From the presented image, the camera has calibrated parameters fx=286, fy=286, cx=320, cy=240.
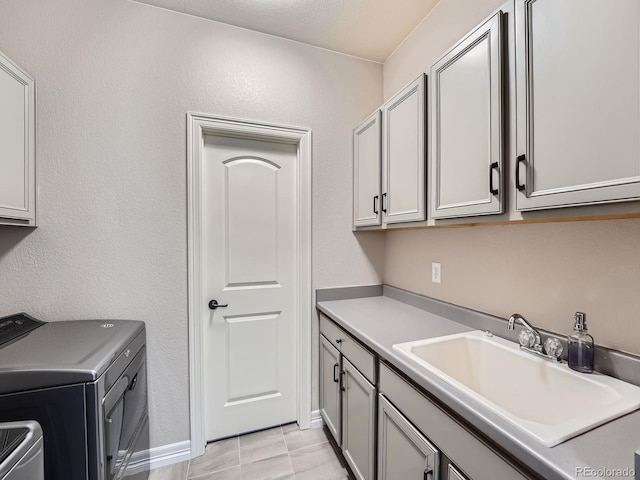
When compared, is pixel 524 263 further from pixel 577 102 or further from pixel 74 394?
pixel 74 394

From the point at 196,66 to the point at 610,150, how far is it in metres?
2.04

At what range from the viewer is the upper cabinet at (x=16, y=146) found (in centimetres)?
129

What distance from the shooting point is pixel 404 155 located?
1.55 m

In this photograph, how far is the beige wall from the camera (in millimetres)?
950

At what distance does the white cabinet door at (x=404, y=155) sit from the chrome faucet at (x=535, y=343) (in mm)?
601

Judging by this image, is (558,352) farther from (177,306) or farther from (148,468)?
(148,468)

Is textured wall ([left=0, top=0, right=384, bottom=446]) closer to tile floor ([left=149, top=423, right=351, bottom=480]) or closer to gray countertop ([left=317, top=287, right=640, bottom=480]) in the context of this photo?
tile floor ([left=149, top=423, right=351, bottom=480])

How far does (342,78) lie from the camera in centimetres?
214

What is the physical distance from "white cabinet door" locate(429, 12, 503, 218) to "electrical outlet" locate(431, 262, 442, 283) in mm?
518

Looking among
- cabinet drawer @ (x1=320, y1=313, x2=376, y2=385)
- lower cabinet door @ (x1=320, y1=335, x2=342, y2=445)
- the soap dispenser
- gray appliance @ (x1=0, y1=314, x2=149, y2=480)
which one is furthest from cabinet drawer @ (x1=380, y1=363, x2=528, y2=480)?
gray appliance @ (x1=0, y1=314, x2=149, y2=480)

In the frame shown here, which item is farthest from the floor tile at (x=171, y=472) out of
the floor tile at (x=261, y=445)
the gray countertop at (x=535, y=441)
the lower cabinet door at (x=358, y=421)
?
the gray countertop at (x=535, y=441)

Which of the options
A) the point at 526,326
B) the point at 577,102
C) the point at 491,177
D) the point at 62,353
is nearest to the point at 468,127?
the point at 491,177

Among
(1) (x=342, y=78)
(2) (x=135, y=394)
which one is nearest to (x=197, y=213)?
(2) (x=135, y=394)

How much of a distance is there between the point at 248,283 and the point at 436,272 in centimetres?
124
